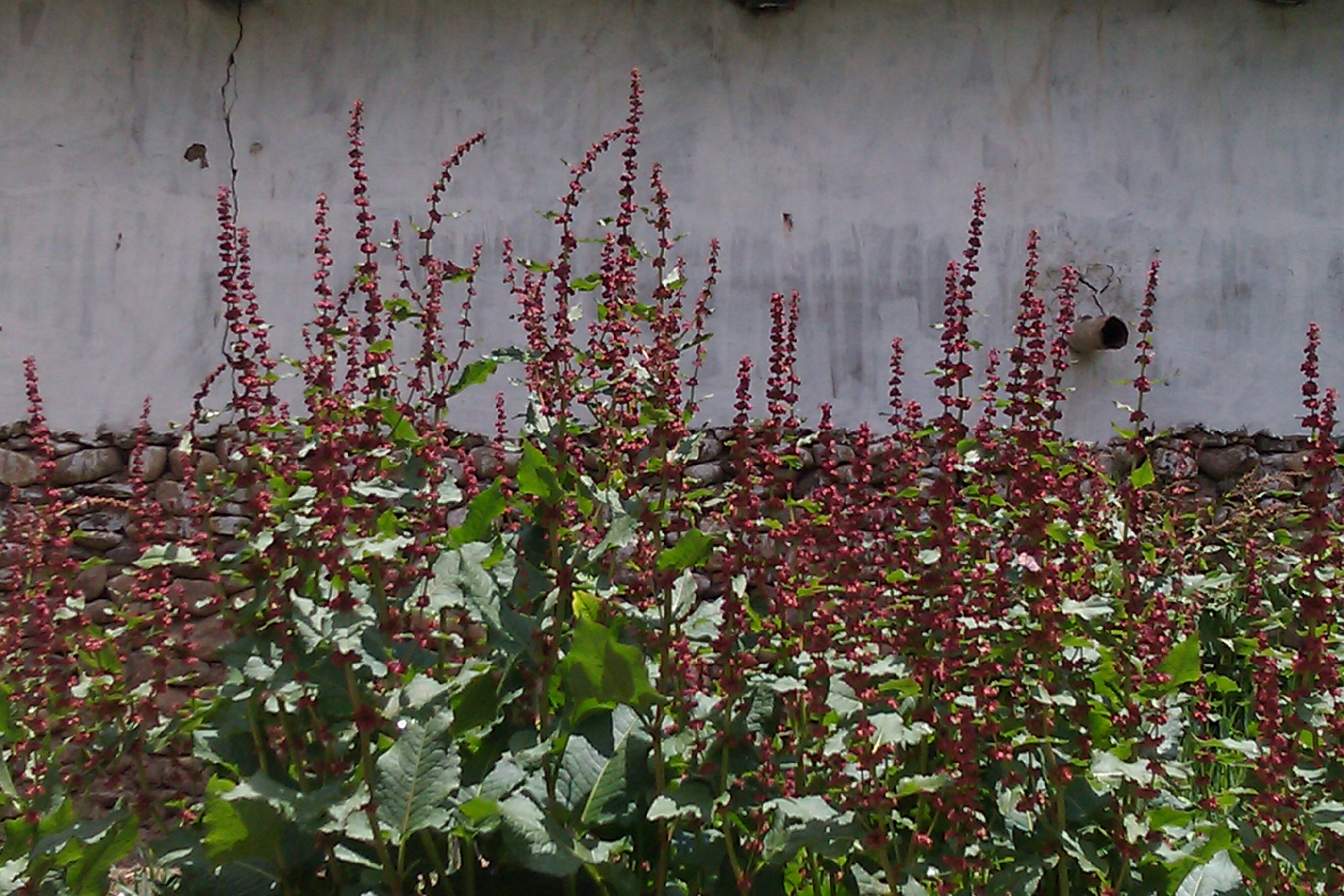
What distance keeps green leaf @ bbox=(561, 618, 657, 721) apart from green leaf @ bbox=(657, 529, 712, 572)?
132 millimetres

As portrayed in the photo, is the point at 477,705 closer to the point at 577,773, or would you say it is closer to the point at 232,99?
the point at 577,773

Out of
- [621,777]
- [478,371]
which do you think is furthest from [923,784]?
[478,371]

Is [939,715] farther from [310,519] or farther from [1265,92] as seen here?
[1265,92]

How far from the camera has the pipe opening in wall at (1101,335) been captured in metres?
5.87

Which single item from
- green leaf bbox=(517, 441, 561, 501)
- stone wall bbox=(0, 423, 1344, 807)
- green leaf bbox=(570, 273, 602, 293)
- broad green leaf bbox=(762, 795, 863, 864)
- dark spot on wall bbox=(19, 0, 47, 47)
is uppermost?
dark spot on wall bbox=(19, 0, 47, 47)

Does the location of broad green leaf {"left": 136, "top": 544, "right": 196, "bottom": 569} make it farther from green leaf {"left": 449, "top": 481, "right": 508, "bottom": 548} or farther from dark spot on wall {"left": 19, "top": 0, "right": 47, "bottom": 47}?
dark spot on wall {"left": 19, "top": 0, "right": 47, "bottom": 47}

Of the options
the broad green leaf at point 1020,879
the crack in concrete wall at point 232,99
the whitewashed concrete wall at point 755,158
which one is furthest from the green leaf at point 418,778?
the crack in concrete wall at point 232,99

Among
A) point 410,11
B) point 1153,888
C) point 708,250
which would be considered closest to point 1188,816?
point 1153,888

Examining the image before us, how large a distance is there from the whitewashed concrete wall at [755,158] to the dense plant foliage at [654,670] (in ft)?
10.8

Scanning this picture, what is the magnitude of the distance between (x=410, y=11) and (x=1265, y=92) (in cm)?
431

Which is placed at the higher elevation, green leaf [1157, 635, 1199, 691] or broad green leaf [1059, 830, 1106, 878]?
green leaf [1157, 635, 1199, 691]

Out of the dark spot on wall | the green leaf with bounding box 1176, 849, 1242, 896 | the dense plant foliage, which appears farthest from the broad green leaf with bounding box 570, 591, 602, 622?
the dark spot on wall

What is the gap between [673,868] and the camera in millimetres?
2080

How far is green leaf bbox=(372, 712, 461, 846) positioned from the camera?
1.81 meters
